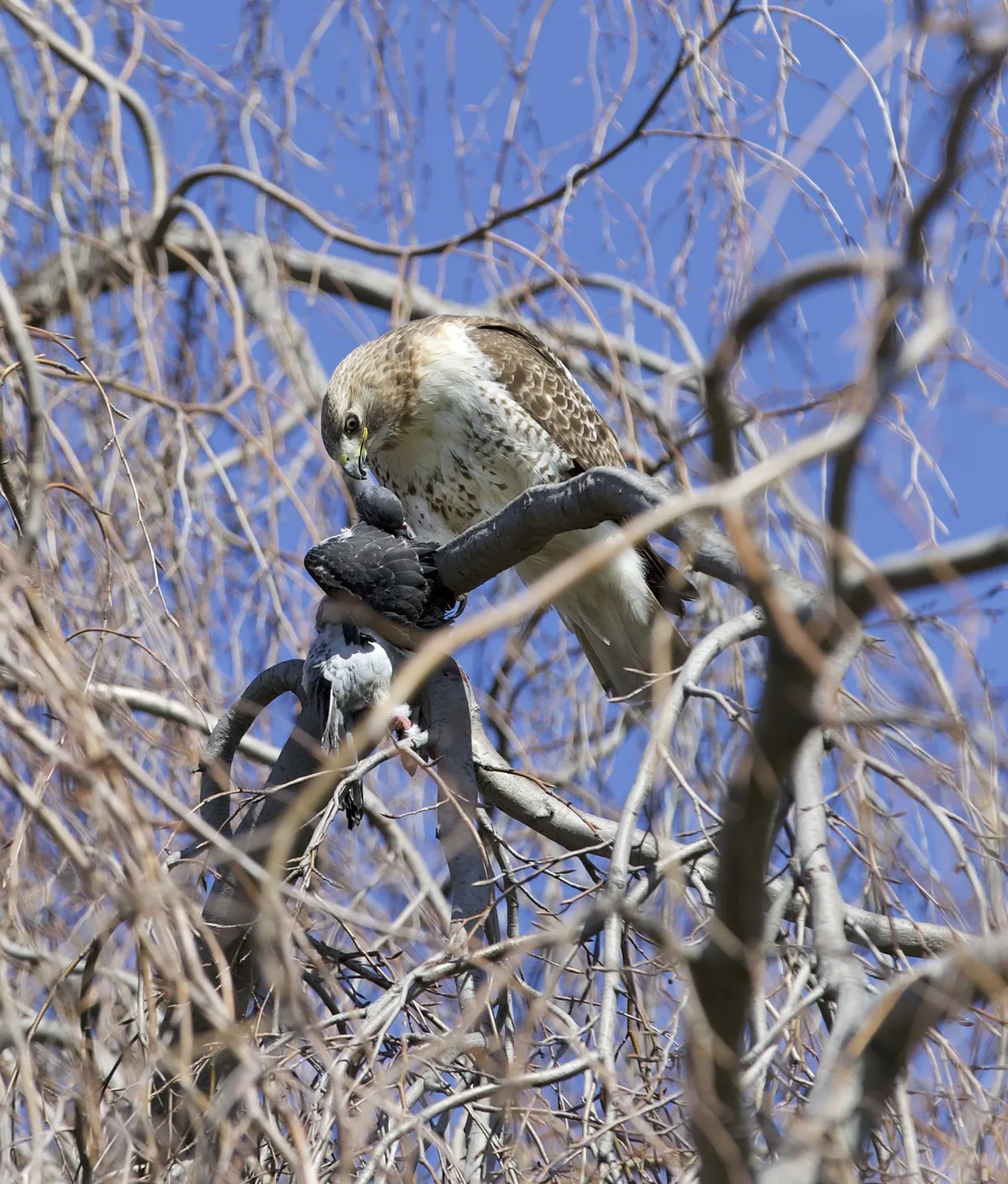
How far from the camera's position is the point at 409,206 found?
4215 mm

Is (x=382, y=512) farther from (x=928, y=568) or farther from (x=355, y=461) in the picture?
(x=928, y=568)

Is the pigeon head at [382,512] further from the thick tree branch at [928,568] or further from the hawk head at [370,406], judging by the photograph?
the thick tree branch at [928,568]

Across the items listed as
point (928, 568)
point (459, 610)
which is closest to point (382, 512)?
point (459, 610)

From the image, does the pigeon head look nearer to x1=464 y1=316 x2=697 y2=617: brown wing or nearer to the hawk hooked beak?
the hawk hooked beak

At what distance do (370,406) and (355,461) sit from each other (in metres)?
0.18

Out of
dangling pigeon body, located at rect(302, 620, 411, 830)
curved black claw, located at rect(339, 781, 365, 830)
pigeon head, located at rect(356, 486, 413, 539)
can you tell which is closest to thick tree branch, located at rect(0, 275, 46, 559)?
curved black claw, located at rect(339, 781, 365, 830)

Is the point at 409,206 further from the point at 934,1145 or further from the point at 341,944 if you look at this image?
the point at 934,1145

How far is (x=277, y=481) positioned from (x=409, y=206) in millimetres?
995

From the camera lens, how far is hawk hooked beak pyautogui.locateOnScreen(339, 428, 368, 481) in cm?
448

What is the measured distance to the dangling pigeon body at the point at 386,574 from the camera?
339 cm

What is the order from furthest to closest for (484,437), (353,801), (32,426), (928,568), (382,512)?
(484,437)
(382,512)
(353,801)
(32,426)
(928,568)

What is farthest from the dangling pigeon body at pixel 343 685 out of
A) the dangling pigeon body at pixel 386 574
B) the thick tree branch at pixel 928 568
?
the thick tree branch at pixel 928 568

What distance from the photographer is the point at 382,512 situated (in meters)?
3.76

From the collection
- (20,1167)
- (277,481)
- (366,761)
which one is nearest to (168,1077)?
(20,1167)
